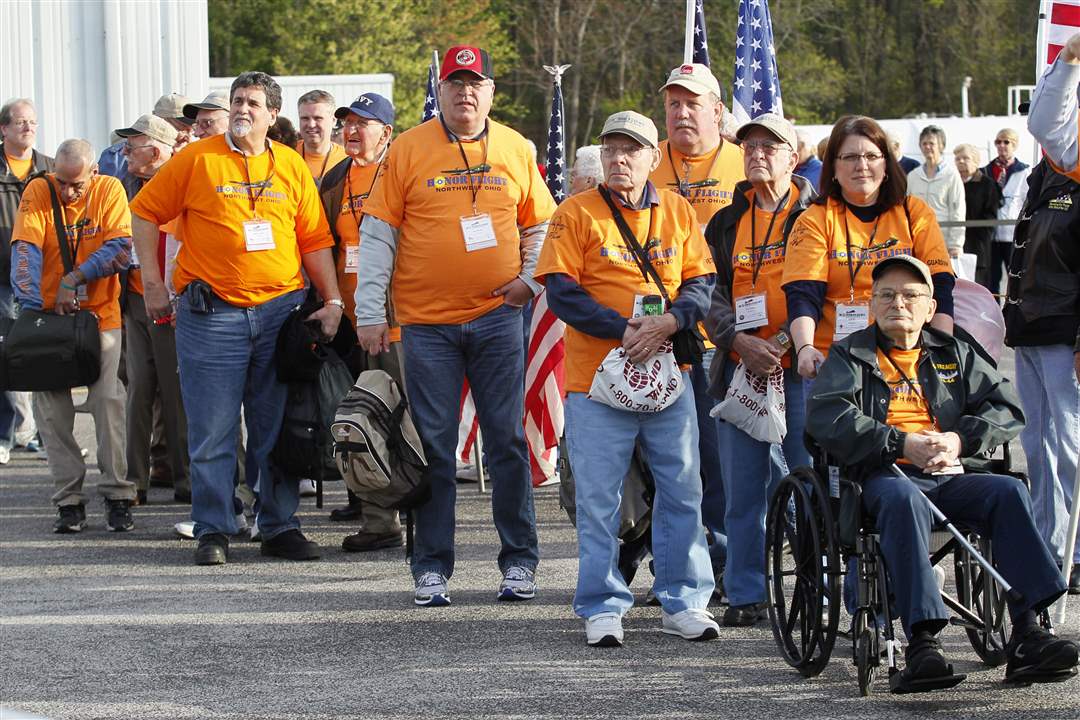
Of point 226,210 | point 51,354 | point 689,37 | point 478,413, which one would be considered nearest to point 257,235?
point 226,210

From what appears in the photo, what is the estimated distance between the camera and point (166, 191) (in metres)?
7.81

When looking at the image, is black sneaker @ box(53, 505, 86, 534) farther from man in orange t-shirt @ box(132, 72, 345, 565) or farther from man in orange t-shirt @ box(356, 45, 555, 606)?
man in orange t-shirt @ box(356, 45, 555, 606)

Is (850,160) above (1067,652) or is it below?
above

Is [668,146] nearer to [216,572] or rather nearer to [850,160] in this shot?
[850,160]

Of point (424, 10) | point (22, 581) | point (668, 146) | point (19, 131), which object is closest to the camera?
point (668, 146)

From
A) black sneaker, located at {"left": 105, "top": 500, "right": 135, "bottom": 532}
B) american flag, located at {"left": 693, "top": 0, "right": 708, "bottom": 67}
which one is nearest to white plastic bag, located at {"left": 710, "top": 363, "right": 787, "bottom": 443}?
Result: black sneaker, located at {"left": 105, "top": 500, "right": 135, "bottom": 532}

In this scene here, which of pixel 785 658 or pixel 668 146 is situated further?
pixel 668 146

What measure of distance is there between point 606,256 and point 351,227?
8.46 ft

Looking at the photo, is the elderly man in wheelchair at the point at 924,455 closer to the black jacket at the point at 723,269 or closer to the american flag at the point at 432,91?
the black jacket at the point at 723,269

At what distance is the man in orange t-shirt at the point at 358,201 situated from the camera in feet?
27.6

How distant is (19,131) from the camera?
1087 centimetres

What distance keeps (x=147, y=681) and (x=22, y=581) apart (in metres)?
2.10

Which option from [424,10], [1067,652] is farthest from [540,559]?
[424,10]

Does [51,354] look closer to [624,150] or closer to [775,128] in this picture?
[624,150]
